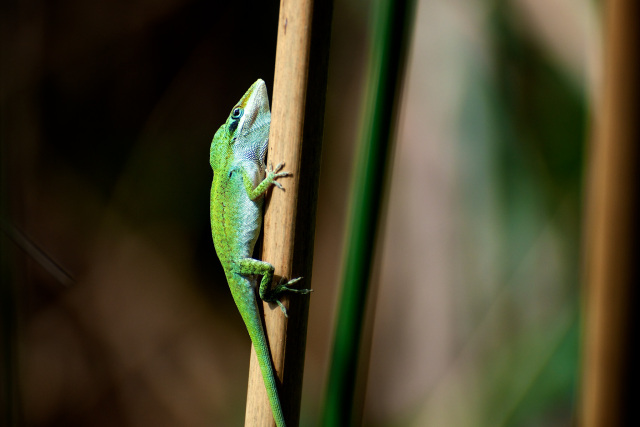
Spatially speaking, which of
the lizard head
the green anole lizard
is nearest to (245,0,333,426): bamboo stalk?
the green anole lizard

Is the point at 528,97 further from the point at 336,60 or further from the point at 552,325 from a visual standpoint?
the point at 336,60

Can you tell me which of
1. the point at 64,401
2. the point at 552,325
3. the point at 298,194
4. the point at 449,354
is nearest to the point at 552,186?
the point at 552,325

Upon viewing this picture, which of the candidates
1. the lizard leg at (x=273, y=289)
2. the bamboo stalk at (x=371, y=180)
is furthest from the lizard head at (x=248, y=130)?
the bamboo stalk at (x=371, y=180)

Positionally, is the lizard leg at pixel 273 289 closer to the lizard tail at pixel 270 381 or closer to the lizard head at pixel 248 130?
the lizard tail at pixel 270 381

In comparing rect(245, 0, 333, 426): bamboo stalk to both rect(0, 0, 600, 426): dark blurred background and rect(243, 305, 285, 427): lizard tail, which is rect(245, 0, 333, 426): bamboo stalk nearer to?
rect(243, 305, 285, 427): lizard tail

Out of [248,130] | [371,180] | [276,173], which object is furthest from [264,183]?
[371,180]

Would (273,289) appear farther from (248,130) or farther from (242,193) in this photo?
(248,130)
